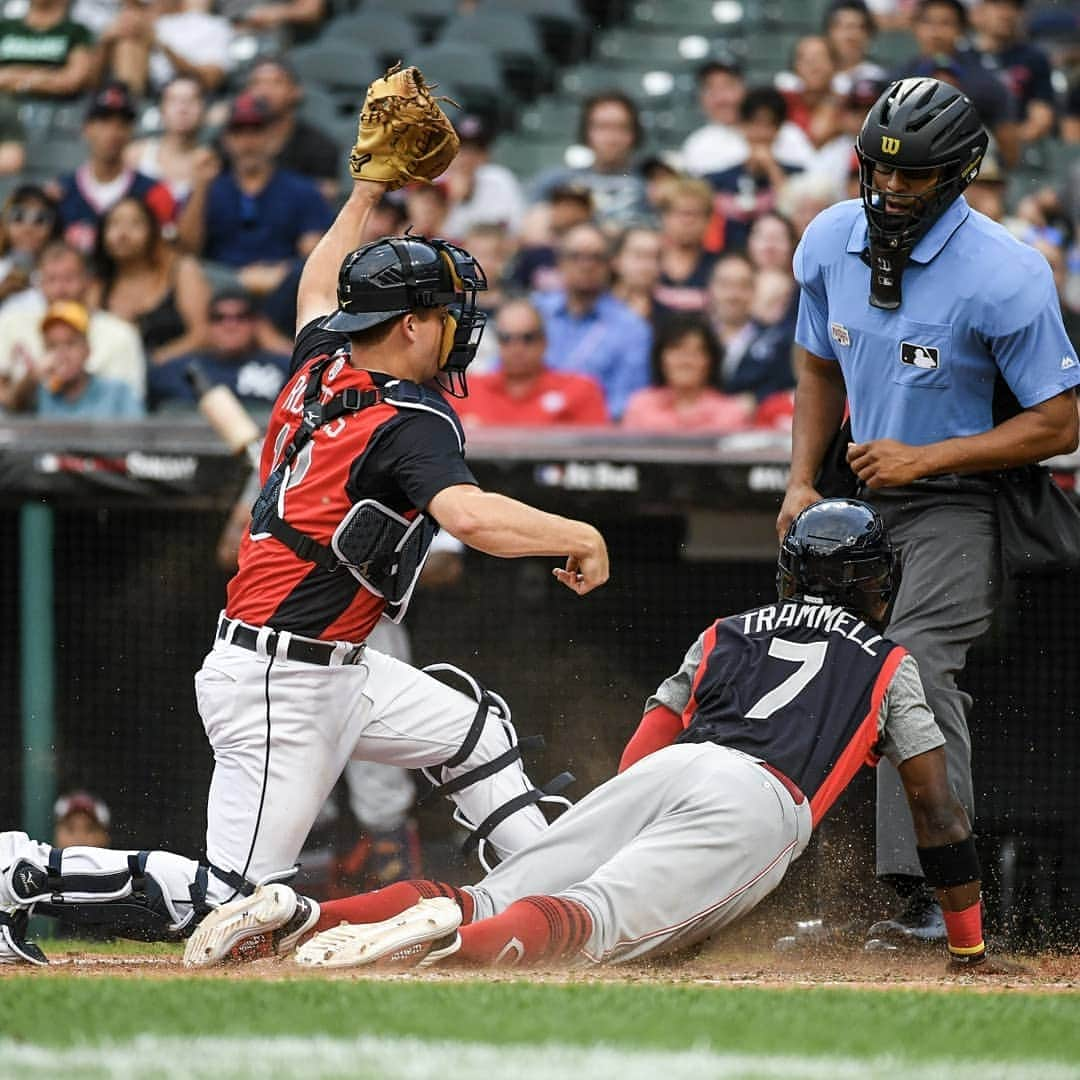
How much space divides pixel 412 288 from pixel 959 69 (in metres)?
5.81

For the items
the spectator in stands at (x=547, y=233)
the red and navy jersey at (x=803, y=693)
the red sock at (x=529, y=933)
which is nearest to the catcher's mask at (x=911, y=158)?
the red and navy jersey at (x=803, y=693)

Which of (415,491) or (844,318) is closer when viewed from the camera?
(415,491)

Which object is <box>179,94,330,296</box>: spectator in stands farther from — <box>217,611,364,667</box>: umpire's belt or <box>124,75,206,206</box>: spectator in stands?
<box>217,611,364,667</box>: umpire's belt

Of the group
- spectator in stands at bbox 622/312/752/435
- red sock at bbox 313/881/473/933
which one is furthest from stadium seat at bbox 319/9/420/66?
red sock at bbox 313/881/473/933

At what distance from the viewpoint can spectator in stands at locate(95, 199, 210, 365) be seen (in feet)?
27.7

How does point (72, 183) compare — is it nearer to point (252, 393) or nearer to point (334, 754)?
point (252, 393)

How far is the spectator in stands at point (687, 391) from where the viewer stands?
7734mm

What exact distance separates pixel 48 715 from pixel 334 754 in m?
3.28

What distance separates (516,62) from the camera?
10984mm

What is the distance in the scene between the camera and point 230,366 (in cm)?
820

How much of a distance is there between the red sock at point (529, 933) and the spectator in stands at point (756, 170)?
558cm

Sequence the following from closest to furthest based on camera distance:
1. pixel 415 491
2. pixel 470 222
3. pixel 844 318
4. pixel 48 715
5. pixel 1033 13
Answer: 1. pixel 415 491
2. pixel 844 318
3. pixel 48 715
4. pixel 470 222
5. pixel 1033 13

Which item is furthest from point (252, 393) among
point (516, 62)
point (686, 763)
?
point (686, 763)

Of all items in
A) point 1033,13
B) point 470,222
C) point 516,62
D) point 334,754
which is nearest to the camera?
point 334,754
